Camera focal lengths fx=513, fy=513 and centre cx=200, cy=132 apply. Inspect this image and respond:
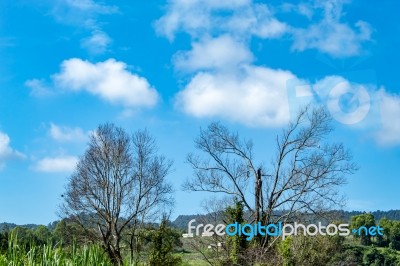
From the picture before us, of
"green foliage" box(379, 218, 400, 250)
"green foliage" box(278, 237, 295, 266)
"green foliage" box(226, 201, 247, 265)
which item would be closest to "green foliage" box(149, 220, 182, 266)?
"green foliage" box(226, 201, 247, 265)

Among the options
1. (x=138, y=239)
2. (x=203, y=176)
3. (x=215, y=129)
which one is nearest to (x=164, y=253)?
(x=138, y=239)

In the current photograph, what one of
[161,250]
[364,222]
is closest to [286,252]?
[161,250]

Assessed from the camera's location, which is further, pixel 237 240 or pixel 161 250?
pixel 161 250

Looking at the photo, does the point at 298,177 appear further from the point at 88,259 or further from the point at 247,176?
the point at 88,259

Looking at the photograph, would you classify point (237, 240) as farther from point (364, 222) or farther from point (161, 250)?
point (364, 222)

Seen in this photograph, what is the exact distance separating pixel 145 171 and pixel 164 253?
13.1 feet

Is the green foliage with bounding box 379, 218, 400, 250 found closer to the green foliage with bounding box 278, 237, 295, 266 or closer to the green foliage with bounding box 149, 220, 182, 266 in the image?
the green foliage with bounding box 149, 220, 182, 266

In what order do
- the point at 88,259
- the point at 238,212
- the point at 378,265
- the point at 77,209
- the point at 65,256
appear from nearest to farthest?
1. the point at 88,259
2. the point at 65,256
3. the point at 238,212
4. the point at 77,209
5. the point at 378,265

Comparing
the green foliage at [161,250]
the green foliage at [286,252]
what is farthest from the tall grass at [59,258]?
the green foliage at [161,250]

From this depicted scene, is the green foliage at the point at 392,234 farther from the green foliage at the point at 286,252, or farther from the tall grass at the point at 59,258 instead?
the tall grass at the point at 59,258

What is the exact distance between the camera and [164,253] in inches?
943

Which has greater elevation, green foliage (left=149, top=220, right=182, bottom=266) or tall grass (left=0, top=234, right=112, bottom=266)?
green foliage (left=149, top=220, right=182, bottom=266)

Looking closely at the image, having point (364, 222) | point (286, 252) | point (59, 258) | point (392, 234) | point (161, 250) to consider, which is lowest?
point (59, 258)

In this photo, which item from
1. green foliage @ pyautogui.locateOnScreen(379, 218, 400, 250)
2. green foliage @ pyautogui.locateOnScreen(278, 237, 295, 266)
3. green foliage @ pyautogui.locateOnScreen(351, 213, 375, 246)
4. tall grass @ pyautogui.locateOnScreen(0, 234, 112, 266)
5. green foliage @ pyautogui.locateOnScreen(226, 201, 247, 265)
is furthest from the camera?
green foliage @ pyautogui.locateOnScreen(379, 218, 400, 250)
